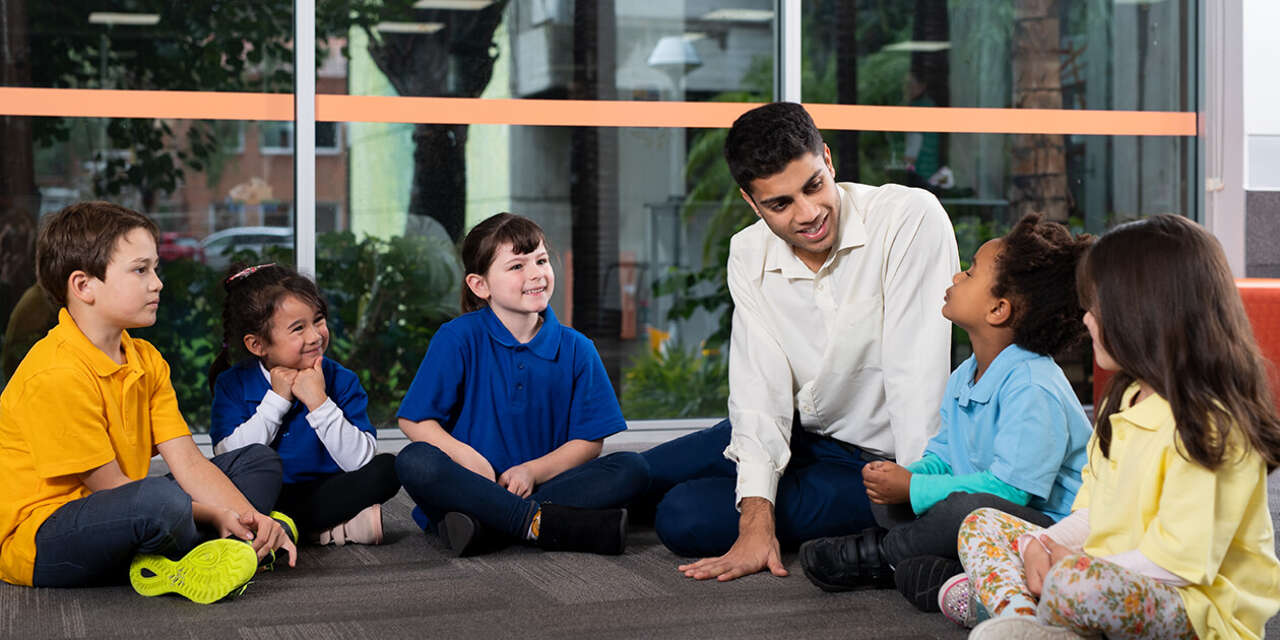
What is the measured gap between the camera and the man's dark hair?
1.97 meters

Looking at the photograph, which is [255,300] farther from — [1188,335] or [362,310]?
[1188,335]

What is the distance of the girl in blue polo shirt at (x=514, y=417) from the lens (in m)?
2.19

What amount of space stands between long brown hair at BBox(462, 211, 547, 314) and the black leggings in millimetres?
403

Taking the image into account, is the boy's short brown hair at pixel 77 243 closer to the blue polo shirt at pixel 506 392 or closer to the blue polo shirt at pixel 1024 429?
the blue polo shirt at pixel 506 392

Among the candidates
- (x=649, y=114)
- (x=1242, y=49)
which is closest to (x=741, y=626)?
(x=649, y=114)

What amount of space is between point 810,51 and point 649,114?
0.56 meters

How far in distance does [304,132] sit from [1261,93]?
3.07 meters

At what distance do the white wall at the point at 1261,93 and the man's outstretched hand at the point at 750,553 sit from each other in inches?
112

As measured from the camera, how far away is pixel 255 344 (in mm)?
2412

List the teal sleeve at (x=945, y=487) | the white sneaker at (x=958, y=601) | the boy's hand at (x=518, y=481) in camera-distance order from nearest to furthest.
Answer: the white sneaker at (x=958, y=601)
the teal sleeve at (x=945, y=487)
the boy's hand at (x=518, y=481)

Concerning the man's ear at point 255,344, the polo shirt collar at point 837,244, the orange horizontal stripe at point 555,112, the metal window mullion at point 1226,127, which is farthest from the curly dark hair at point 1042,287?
the metal window mullion at point 1226,127

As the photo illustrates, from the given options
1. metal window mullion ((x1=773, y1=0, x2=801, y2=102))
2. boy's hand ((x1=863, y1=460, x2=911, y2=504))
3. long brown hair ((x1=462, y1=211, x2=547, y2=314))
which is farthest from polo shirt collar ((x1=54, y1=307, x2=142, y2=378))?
metal window mullion ((x1=773, y1=0, x2=801, y2=102))

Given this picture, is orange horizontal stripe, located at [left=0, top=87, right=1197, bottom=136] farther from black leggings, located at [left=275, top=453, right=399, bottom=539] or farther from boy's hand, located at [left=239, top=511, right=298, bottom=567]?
boy's hand, located at [left=239, top=511, right=298, bottom=567]

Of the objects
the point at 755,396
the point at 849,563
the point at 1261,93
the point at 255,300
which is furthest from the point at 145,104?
the point at 1261,93
